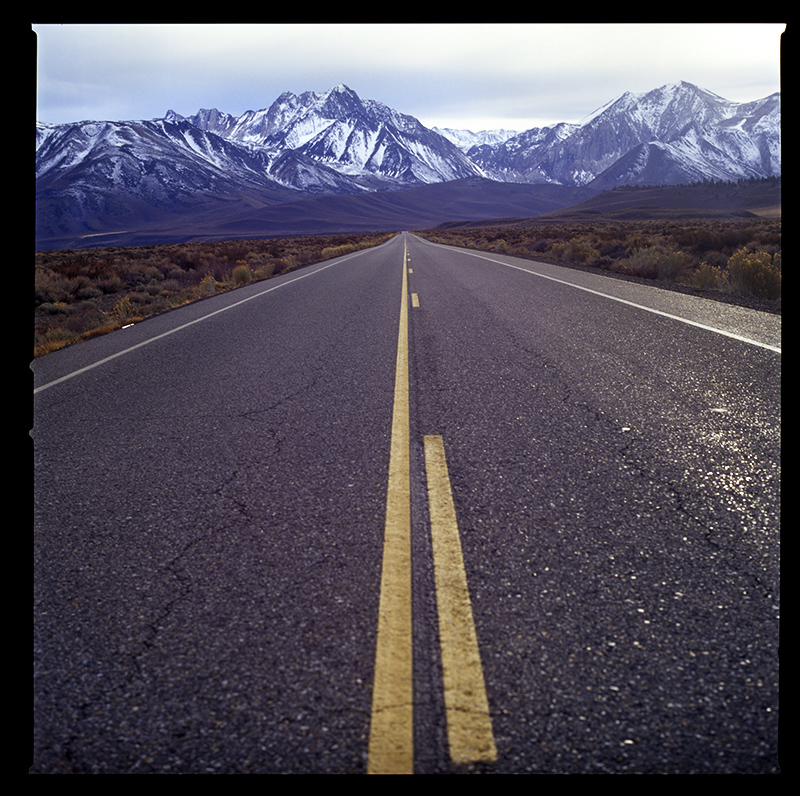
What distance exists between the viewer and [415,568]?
9.73ft

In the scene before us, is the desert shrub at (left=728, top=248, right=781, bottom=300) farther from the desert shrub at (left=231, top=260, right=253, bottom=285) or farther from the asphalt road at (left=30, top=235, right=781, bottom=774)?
the desert shrub at (left=231, top=260, right=253, bottom=285)

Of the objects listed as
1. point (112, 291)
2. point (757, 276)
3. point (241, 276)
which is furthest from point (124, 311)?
point (757, 276)

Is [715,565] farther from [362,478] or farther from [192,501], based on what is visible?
[192,501]

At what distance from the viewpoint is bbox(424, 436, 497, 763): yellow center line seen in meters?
1.96

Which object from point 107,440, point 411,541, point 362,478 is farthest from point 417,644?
point 107,440

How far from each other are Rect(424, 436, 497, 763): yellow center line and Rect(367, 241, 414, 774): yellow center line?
0.43ft

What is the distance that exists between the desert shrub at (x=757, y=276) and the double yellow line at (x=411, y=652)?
38.0 feet

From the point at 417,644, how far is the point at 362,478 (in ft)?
5.88

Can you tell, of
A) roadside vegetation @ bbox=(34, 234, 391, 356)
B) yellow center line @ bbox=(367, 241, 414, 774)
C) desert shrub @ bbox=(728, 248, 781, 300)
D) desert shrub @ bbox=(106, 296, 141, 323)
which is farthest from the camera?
desert shrub @ bbox=(106, 296, 141, 323)

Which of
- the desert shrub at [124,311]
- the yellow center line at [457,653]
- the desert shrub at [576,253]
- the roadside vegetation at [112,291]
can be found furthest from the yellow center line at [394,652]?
the desert shrub at [576,253]

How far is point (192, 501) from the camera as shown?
12.6 ft

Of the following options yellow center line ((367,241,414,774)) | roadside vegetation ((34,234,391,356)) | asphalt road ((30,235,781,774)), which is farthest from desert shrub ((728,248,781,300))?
roadside vegetation ((34,234,391,356))

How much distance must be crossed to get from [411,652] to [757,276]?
13.3 m

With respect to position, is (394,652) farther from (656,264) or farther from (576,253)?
(576,253)
